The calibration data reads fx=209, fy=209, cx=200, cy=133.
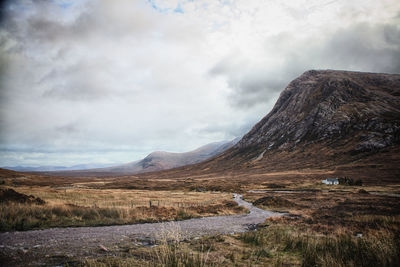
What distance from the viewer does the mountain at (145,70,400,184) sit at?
114 metres

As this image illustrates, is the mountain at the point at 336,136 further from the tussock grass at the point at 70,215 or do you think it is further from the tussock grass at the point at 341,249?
the tussock grass at the point at 341,249

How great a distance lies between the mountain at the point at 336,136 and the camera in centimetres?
11388

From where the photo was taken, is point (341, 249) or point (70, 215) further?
point (70, 215)

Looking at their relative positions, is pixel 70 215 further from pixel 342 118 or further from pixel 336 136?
pixel 342 118

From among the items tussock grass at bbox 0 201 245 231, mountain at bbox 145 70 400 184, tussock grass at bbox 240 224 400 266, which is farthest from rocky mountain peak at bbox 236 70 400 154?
tussock grass at bbox 240 224 400 266

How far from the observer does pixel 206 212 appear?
27.2 meters

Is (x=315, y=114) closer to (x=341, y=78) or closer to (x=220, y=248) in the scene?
(x=341, y=78)

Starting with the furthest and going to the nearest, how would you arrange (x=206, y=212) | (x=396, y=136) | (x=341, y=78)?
1. (x=341, y=78)
2. (x=396, y=136)
3. (x=206, y=212)

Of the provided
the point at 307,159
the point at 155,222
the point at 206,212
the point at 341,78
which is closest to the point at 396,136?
the point at 307,159

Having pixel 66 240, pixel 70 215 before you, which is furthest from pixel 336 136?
pixel 66 240

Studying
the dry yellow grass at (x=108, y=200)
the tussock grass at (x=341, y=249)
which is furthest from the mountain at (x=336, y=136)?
the tussock grass at (x=341, y=249)

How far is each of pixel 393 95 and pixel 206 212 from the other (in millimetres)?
225764

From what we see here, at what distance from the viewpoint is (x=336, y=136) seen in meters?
152

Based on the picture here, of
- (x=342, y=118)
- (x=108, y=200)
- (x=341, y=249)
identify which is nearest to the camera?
(x=341, y=249)
